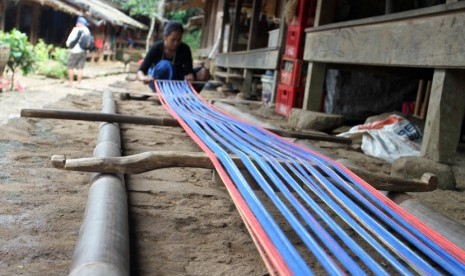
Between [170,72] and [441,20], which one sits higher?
[441,20]

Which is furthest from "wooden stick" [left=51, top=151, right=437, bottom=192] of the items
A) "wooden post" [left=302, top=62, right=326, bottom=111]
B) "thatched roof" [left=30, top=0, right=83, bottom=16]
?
"thatched roof" [left=30, top=0, right=83, bottom=16]

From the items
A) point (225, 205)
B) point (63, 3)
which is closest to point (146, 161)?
point (225, 205)

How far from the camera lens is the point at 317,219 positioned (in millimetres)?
1854

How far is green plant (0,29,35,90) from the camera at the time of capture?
7086mm

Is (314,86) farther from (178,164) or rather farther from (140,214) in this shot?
(140,214)

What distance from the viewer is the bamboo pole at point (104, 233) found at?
43.6 inches

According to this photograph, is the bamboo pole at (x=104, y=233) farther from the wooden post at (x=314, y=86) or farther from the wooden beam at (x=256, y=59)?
the wooden beam at (x=256, y=59)

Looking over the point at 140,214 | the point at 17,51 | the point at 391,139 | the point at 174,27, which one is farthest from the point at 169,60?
the point at 140,214

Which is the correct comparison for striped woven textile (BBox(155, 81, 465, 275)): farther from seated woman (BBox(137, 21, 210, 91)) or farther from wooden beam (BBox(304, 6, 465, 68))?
seated woman (BBox(137, 21, 210, 91))

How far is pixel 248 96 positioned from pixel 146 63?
2338 mm

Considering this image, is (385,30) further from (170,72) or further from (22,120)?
(170,72)

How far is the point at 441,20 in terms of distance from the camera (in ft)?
8.54

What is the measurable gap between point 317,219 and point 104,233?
0.91 meters

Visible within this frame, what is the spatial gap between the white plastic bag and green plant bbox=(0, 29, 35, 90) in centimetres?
577
